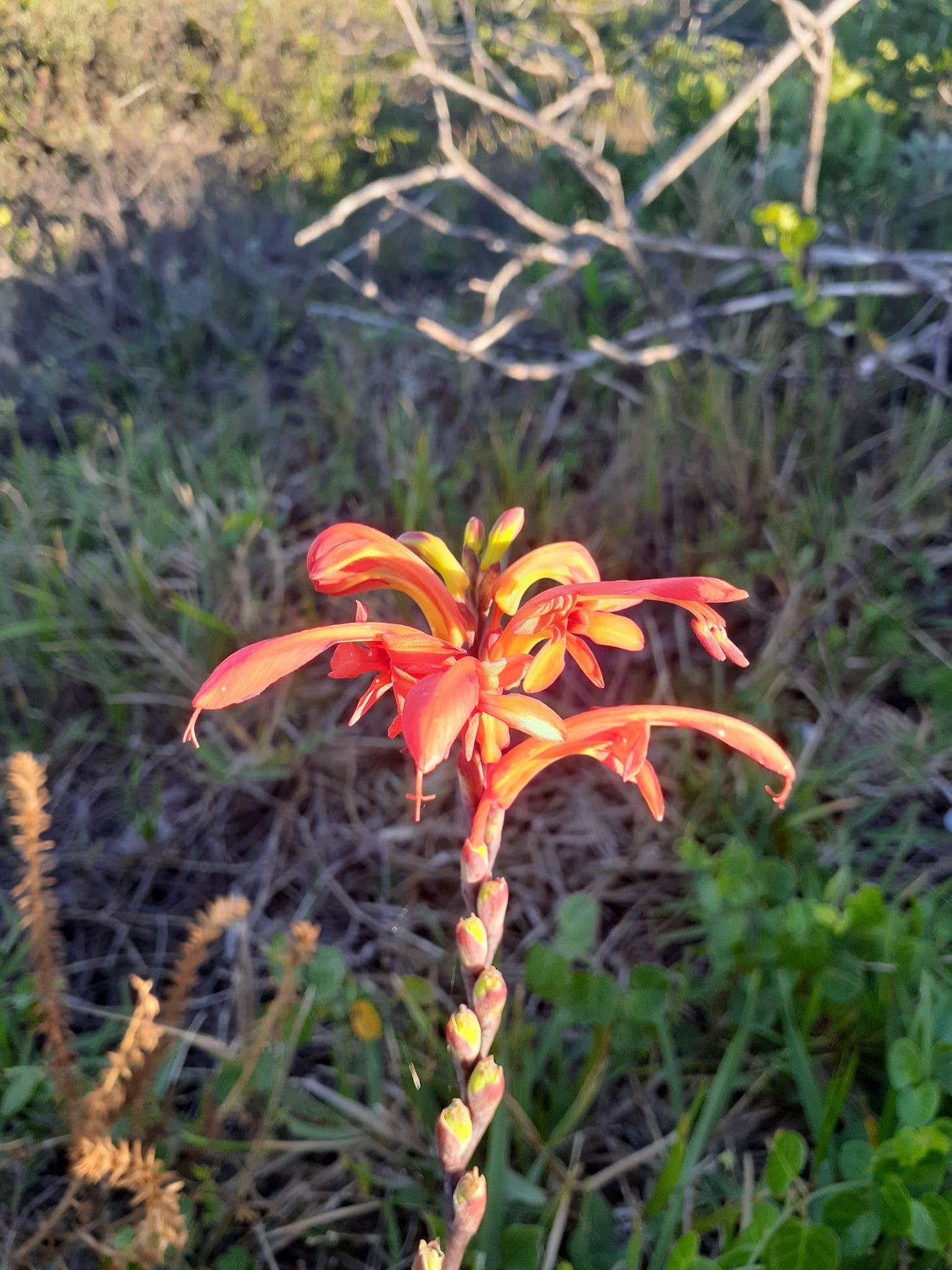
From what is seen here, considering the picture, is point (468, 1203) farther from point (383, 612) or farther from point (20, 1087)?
point (383, 612)

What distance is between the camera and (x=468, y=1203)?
74 centimetres

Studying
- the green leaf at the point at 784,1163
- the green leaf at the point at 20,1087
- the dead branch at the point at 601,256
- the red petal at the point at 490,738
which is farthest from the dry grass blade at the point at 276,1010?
the dead branch at the point at 601,256

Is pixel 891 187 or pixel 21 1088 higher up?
pixel 891 187

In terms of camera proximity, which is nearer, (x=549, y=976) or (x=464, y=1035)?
(x=464, y=1035)

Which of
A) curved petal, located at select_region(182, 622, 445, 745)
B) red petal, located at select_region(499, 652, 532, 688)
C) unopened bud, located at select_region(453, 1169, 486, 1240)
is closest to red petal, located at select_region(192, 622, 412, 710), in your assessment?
curved petal, located at select_region(182, 622, 445, 745)

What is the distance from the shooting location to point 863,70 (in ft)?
8.93

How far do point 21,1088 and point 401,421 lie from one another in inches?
83.0

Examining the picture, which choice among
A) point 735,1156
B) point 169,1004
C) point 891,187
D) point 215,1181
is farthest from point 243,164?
point 735,1156

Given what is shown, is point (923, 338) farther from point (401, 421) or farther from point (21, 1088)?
point (21, 1088)

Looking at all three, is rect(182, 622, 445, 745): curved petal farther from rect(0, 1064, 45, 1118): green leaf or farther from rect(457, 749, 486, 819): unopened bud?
rect(0, 1064, 45, 1118): green leaf

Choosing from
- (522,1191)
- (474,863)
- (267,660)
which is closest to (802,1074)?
(522,1191)

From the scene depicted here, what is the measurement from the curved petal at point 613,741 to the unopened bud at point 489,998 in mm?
155

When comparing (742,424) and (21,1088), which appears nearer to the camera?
(21,1088)

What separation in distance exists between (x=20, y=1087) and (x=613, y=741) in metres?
1.15
